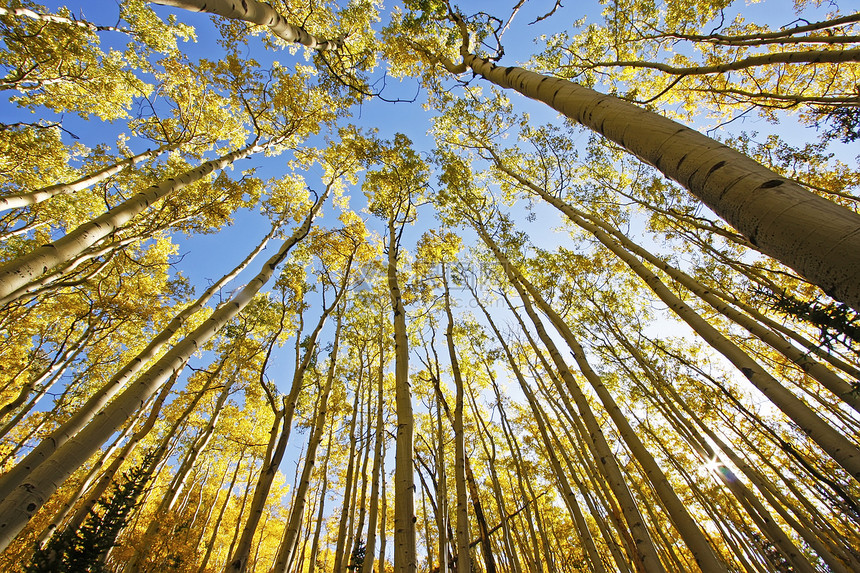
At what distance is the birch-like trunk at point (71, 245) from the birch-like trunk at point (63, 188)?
3.27 feet

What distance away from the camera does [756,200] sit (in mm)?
888

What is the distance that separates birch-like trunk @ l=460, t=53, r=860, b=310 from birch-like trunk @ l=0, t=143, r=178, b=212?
6.39 m

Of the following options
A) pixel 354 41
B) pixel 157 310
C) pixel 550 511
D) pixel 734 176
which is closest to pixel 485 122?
pixel 354 41

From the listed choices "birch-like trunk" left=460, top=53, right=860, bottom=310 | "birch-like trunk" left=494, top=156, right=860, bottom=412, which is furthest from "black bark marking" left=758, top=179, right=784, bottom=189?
"birch-like trunk" left=494, top=156, right=860, bottom=412

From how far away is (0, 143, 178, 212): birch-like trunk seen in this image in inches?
150

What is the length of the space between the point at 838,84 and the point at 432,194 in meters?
8.78

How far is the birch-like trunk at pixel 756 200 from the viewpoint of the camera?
2.36ft

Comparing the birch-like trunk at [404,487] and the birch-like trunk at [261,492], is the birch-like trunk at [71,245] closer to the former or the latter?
the birch-like trunk at [261,492]

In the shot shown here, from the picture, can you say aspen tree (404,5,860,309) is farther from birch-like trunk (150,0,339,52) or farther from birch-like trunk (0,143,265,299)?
birch-like trunk (0,143,265,299)

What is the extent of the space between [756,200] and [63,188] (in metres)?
8.01

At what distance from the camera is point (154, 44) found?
25.8 ft

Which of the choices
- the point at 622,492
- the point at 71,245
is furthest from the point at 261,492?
the point at 622,492

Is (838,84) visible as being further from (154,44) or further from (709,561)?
(154,44)

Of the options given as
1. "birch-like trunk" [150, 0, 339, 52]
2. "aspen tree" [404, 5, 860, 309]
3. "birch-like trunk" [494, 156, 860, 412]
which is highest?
"birch-like trunk" [150, 0, 339, 52]
